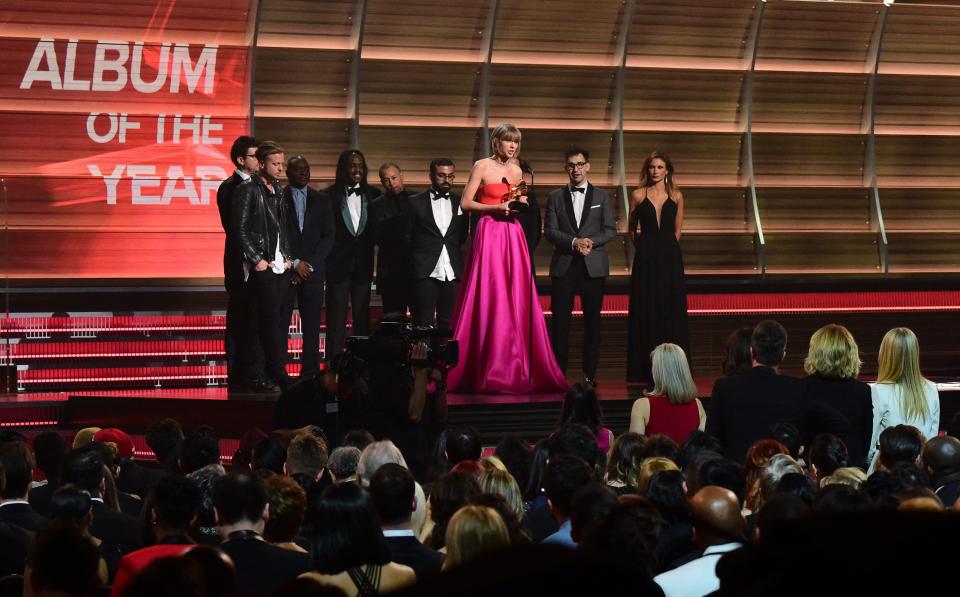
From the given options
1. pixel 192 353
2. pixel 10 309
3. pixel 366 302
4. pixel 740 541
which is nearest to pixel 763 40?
pixel 366 302

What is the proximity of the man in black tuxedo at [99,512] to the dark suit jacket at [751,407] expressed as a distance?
185 cm

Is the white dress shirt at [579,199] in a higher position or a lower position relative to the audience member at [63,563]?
higher

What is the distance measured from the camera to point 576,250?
753 cm

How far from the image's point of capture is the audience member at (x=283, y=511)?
9.24 ft

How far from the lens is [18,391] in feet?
26.7

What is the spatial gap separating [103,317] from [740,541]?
6.71 m

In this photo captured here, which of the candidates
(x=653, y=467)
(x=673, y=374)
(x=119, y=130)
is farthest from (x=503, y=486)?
(x=119, y=130)

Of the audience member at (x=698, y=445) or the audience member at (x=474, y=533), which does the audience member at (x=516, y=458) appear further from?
the audience member at (x=474, y=533)

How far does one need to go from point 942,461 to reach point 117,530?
223 centimetres

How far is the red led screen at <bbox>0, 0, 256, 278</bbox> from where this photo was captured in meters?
8.37

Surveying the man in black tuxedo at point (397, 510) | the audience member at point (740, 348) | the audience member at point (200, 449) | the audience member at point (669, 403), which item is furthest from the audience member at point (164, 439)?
the man in black tuxedo at point (397, 510)

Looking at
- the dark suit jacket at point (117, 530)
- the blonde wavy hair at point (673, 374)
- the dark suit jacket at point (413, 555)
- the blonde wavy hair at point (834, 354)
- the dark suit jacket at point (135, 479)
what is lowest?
the dark suit jacket at point (135, 479)

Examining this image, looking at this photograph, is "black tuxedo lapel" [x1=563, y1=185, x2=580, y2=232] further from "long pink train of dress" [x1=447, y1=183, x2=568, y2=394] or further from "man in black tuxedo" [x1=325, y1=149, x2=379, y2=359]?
"man in black tuxedo" [x1=325, y1=149, x2=379, y2=359]

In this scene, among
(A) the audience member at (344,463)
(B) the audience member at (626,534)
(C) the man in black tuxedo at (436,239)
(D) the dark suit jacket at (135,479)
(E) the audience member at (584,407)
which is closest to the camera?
(B) the audience member at (626,534)
